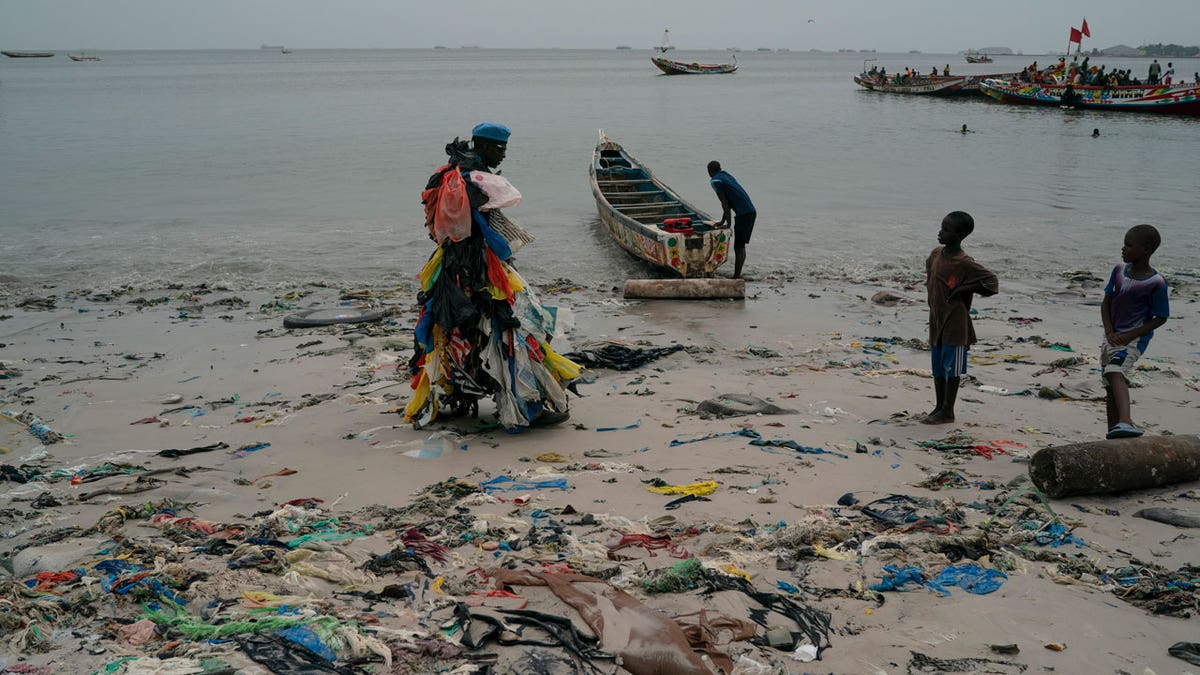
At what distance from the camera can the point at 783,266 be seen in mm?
13992

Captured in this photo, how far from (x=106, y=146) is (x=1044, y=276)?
31470 millimetres

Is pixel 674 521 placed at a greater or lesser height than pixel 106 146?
lesser

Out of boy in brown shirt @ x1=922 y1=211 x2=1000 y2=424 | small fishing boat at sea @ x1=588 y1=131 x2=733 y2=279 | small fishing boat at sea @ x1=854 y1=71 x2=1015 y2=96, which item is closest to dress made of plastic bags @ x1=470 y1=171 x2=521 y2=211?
boy in brown shirt @ x1=922 y1=211 x2=1000 y2=424

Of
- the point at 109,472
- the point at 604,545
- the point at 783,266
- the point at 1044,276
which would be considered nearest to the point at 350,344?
the point at 109,472

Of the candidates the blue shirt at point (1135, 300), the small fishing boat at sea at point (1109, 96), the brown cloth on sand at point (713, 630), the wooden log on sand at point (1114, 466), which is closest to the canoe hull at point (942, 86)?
the small fishing boat at sea at point (1109, 96)

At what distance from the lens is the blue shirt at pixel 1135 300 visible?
5052 mm

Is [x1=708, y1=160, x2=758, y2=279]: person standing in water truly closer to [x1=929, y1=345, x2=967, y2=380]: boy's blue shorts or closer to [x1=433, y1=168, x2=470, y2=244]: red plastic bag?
[x1=929, y1=345, x2=967, y2=380]: boy's blue shorts

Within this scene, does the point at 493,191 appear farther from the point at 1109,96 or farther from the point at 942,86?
the point at 942,86

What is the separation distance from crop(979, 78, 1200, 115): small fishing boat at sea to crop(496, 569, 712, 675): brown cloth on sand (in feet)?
151

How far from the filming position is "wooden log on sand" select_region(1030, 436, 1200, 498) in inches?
177

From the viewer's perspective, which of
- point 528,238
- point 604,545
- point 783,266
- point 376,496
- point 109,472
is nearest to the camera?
point 604,545

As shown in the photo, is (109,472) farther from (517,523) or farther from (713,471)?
(713,471)

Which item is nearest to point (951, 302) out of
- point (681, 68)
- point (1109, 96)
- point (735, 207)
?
point (735, 207)

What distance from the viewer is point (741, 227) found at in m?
12.5
